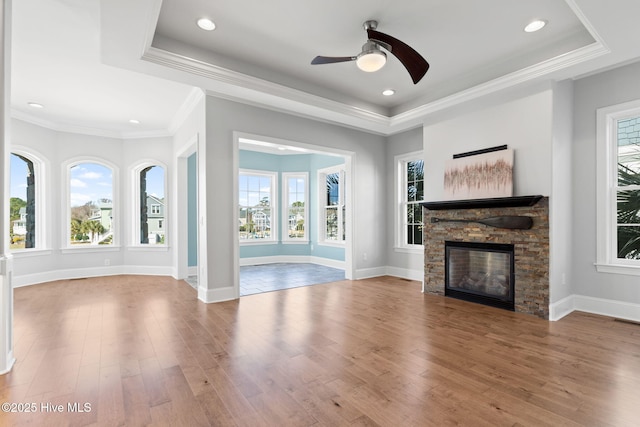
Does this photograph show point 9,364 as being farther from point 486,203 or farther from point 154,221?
point 486,203

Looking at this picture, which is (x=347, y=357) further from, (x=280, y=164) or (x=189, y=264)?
(x=280, y=164)

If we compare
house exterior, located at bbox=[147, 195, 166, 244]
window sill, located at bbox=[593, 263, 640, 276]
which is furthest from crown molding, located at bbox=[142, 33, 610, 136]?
house exterior, located at bbox=[147, 195, 166, 244]

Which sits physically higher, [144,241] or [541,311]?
[144,241]

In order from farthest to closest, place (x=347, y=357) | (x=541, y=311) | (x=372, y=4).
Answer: (x=541, y=311)
(x=372, y=4)
(x=347, y=357)

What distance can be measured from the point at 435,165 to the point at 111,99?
5.14 meters

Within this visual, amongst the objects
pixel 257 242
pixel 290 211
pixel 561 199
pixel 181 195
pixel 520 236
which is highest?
pixel 181 195

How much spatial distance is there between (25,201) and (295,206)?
543 cm

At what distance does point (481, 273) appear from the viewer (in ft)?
14.6

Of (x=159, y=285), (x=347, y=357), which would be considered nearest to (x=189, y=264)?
(x=159, y=285)

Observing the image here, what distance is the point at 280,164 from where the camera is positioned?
845 centimetres

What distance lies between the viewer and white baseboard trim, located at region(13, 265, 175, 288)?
18.9 ft

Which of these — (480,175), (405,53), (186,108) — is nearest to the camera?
(405,53)

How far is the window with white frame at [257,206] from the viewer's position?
8.06m

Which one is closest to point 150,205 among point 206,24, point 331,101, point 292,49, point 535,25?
point 331,101
